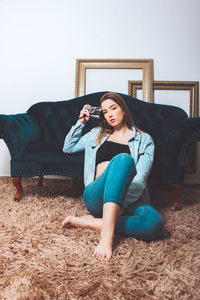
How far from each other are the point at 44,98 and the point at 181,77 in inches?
63.1

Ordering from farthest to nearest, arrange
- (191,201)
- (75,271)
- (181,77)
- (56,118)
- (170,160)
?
(181,77) < (56,118) < (191,201) < (170,160) < (75,271)

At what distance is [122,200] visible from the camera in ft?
2.98

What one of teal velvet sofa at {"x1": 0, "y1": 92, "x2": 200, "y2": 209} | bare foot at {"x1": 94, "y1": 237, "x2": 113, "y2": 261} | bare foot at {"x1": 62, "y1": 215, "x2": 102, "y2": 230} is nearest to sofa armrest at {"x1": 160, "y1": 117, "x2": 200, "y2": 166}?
teal velvet sofa at {"x1": 0, "y1": 92, "x2": 200, "y2": 209}

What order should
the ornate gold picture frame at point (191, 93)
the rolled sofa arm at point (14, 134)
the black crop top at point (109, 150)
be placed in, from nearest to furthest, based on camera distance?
1. the black crop top at point (109, 150)
2. the rolled sofa arm at point (14, 134)
3. the ornate gold picture frame at point (191, 93)

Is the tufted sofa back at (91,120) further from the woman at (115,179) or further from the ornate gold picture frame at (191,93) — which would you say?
the woman at (115,179)

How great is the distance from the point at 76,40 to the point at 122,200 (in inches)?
88.4

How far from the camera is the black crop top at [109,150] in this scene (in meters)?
1.24

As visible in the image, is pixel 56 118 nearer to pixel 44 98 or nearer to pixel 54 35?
pixel 44 98

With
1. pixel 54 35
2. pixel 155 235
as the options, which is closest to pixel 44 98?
pixel 54 35

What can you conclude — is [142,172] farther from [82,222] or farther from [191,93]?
[191,93]

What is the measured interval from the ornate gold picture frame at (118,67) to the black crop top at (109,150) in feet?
4.52

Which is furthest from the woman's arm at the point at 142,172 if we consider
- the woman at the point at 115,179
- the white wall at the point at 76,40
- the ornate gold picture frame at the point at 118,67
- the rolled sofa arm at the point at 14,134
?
the white wall at the point at 76,40

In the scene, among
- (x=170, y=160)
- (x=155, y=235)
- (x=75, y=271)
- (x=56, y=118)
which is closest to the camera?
(x=75, y=271)

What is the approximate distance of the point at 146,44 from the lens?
250 centimetres
